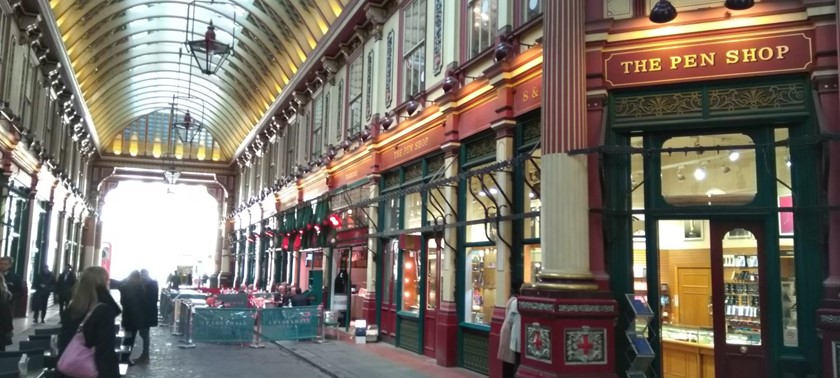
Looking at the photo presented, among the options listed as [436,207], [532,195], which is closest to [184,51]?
[436,207]

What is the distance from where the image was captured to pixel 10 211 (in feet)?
67.2

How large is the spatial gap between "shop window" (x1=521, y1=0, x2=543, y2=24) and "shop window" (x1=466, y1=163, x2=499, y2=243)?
96.9 inches

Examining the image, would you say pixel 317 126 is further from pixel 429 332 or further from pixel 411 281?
pixel 429 332

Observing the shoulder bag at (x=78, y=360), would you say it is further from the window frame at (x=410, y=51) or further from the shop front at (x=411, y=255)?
the window frame at (x=410, y=51)

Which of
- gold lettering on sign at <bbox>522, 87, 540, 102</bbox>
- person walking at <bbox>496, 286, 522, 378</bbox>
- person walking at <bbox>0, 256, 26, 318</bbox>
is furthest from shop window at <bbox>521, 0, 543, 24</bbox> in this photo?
person walking at <bbox>0, 256, 26, 318</bbox>

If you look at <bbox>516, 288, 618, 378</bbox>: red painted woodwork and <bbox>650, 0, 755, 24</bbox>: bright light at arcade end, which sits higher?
<bbox>650, 0, 755, 24</bbox>: bright light at arcade end

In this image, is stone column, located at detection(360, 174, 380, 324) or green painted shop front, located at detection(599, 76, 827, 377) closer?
green painted shop front, located at detection(599, 76, 827, 377)

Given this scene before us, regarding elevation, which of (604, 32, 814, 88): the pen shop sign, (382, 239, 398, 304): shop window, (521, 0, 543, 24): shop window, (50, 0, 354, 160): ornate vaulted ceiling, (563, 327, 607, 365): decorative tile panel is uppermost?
(50, 0, 354, 160): ornate vaulted ceiling

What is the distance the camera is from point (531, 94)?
10.5m

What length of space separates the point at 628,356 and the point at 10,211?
1821 centimetres

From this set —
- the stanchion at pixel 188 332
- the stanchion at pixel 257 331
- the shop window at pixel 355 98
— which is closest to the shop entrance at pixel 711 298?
the stanchion at pixel 257 331

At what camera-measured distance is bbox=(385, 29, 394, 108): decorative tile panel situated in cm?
1680

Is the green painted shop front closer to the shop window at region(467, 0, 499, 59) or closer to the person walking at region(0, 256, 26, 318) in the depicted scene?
the shop window at region(467, 0, 499, 59)

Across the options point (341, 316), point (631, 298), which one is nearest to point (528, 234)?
point (631, 298)
